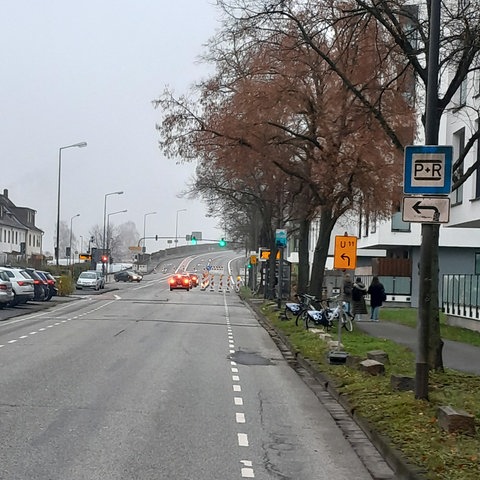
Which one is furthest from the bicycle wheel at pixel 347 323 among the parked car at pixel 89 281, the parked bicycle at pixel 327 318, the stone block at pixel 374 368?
the parked car at pixel 89 281

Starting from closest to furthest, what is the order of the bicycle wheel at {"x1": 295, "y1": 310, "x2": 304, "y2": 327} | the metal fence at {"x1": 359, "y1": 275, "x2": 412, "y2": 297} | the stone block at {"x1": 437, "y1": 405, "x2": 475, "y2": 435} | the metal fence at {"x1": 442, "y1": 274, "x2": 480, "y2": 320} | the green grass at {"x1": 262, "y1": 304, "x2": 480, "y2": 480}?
1. the green grass at {"x1": 262, "y1": 304, "x2": 480, "y2": 480}
2. the stone block at {"x1": 437, "y1": 405, "x2": 475, "y2": 435}
3. the bicycle wheel at {"x1": 295, "y1": 310, "x2": 304, "y2": 327}
4. the metal fence at {"x1": 442, "y1": 274, "x2": 480, "y2": 320}
5. the metal fence at {"x1": 359, "y1": 275, "x2": 412, "y2": 297}

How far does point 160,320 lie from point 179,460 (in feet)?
68.4

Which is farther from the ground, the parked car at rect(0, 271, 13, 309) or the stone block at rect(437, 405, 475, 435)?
the parked car at rect(0, 271, 13, 309)

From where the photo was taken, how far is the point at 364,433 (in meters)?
9.61

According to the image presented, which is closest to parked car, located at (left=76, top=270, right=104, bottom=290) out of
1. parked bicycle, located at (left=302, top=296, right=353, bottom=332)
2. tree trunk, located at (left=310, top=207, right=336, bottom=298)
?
tree trunk, located at (left=310, top=207, right=336, bottom=298)

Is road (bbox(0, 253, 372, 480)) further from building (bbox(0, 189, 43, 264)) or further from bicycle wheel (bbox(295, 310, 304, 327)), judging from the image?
building (bbox(0, 189, 43, 264))

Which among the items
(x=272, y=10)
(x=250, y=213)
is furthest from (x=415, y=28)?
(x=250, y=213)

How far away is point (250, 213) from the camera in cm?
5650

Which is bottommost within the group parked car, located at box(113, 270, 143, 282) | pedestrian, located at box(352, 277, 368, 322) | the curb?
the curb

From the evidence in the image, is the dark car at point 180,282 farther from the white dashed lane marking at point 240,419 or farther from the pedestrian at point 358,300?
the white dashed lane marking at point 240,419

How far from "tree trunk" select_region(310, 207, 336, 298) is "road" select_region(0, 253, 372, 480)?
839 cm

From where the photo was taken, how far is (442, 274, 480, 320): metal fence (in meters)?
26.8

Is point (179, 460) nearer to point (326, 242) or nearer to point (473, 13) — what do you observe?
point (473, 13)

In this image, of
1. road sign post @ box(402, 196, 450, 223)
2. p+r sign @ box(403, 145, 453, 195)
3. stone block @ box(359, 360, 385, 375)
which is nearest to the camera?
road sign post @ box(402, 196, 450, 223)
